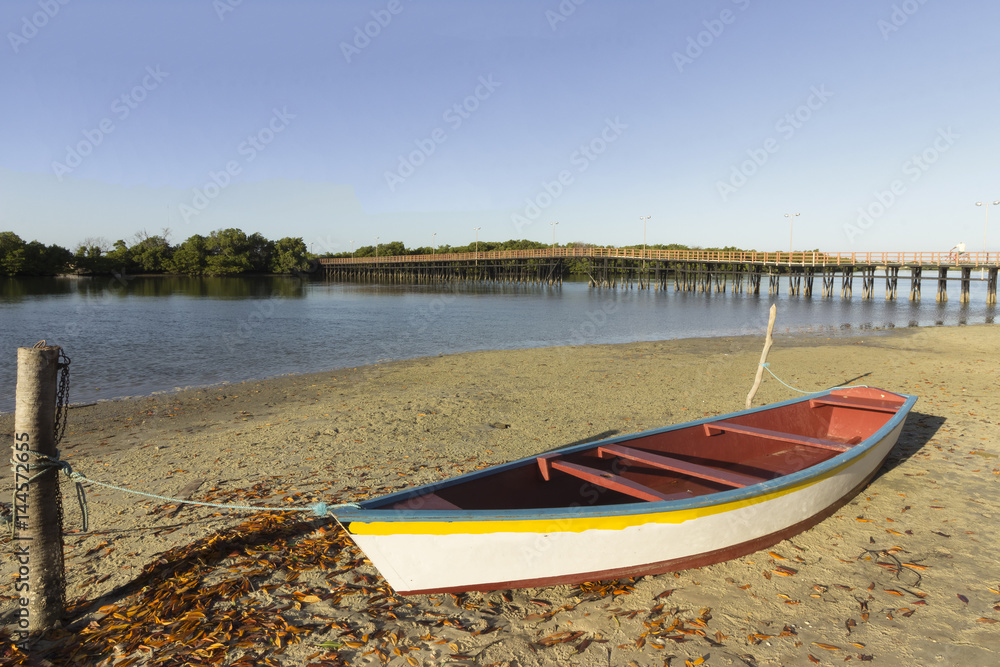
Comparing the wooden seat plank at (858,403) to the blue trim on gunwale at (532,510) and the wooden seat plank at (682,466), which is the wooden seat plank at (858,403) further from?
the wooden seat plank at (682,466)

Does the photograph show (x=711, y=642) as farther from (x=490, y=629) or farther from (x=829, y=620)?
(x=490, y=629)

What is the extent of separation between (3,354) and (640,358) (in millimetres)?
20094

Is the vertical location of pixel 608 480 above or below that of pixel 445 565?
above

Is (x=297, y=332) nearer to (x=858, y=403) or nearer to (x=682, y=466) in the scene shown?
(x=858, y=403)

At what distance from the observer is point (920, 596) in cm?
392

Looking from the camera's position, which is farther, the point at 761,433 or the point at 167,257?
the point at 167,257

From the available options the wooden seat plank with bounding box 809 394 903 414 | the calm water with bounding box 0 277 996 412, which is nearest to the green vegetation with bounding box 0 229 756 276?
the calm water with bounding box 0 277 996 412

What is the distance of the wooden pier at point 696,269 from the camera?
48219 mm

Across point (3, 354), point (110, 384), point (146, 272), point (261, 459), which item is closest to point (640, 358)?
point (261, 459)

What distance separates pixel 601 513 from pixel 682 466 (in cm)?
154

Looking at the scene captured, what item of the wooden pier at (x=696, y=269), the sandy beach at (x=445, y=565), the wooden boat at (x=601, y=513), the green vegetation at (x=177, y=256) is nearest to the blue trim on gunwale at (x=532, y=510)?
the wooden boat at (x=601, y=513)

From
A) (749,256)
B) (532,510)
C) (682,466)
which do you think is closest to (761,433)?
(682,466)

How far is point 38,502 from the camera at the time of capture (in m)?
3.32

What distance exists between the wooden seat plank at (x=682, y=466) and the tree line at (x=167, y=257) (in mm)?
109503
